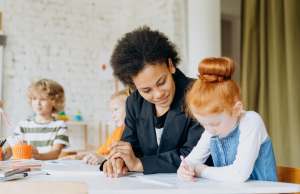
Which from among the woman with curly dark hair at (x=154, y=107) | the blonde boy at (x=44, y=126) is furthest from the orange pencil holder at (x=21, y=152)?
the woman with curly dark hair at (x=154, y=107)

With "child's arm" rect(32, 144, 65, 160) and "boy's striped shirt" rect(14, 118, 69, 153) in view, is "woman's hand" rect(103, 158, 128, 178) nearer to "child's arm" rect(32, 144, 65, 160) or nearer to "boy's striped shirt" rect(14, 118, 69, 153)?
"child's arm" rect(32, 144, 65, 160)

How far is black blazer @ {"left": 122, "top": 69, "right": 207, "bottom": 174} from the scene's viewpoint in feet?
4.46

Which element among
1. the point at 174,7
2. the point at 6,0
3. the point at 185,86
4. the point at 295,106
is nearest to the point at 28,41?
the point at 6,0

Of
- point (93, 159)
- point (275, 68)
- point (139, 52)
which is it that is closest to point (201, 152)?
point (139, 52)

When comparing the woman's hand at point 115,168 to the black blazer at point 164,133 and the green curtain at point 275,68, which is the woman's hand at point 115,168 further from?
the green curtain at point 275,68

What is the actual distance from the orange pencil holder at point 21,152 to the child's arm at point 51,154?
0.09 metres

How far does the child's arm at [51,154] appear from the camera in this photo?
213cm

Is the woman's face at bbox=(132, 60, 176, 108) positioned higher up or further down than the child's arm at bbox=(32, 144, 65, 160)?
higher up

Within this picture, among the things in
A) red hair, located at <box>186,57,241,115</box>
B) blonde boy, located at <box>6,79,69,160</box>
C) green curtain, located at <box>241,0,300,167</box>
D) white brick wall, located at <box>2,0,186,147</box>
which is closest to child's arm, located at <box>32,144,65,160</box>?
blonde boy, located at <box>6,79,69,160</box>

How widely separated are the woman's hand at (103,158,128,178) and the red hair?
31 centimetres

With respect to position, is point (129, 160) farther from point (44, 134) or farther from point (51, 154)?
point (44, 134)

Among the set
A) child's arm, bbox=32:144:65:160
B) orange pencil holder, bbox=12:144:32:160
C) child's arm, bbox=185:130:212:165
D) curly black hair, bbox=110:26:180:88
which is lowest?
child's arm, bbox=32:144:65:160

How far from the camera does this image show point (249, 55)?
3389 millimetres

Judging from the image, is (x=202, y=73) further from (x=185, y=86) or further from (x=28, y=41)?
(x=28, y=41)
